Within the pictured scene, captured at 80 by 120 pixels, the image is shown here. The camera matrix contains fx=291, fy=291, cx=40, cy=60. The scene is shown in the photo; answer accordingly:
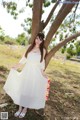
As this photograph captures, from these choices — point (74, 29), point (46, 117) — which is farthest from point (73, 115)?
point (74, 29)

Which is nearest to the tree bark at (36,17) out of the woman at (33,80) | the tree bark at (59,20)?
the tree bark at (59,20)

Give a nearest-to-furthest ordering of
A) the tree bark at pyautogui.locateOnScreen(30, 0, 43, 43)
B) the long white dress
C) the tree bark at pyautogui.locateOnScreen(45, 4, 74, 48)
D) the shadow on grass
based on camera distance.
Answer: the long white dress < the shadow on grass < the tree bark at pyautogui.locateOnScreen(30, 0, 43, 43) < the tree bark at pyautogui.locateOnScreen(45, 4, 74, 48)

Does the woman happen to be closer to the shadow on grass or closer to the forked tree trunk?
the shadow on grass

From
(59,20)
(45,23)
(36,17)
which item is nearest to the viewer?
(36,17)

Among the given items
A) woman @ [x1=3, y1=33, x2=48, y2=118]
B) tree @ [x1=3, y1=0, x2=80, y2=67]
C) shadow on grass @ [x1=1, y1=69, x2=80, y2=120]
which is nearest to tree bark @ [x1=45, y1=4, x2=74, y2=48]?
tree @ [x1=3, y1=0, x2=80, y2=67]

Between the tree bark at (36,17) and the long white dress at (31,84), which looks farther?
the tree bark at (36,17)

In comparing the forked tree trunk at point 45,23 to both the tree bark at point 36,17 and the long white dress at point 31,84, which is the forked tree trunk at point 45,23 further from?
the long white dress at point 31,84

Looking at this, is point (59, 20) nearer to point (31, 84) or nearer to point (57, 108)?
point (57, 108)

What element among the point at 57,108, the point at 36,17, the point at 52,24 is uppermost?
Answer: the point at 36,17

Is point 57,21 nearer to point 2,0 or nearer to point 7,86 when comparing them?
point 7,86

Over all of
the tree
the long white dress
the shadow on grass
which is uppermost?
the tree

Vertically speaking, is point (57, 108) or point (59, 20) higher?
point (59, 20)

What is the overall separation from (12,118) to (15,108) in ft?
1.94

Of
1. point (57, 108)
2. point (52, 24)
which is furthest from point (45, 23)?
point (57, 108)
